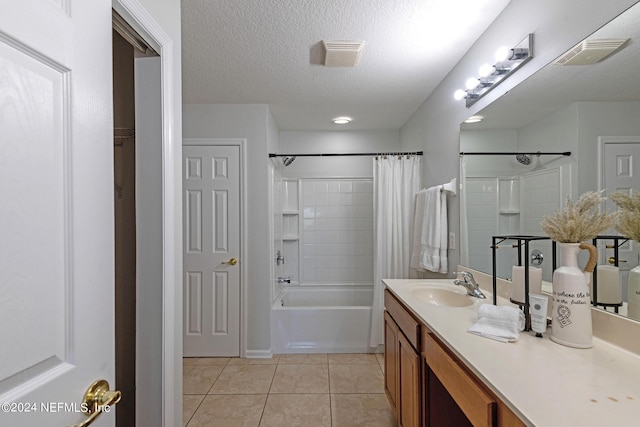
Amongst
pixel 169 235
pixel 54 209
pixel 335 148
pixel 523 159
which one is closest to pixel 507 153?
pixel 523 159

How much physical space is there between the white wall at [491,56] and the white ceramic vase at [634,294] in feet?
2.86

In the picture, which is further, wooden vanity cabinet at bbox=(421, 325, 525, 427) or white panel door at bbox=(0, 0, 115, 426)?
wooden vanity cabinet at bbox=(421, 325, 525, 427)

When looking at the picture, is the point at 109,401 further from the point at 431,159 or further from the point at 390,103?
the point at 390,103

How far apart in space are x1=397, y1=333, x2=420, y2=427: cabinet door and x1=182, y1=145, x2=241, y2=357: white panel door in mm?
1737

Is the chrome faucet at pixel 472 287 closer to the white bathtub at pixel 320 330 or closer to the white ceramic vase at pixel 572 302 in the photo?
the white ceramic vase at pixel 572 302

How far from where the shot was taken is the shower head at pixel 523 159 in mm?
1521

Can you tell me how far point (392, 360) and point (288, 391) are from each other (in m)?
0.93

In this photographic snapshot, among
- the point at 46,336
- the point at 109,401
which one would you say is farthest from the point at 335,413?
the point at 46,336

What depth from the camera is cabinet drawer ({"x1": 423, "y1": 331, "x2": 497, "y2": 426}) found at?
34.0 inches

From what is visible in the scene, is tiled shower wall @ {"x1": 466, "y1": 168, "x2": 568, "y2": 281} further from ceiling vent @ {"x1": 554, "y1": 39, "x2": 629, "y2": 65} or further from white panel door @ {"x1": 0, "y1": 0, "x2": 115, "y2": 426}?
white panel door @ {"x1": 0, "y1": 0, "x2": 115, "y2": 426}

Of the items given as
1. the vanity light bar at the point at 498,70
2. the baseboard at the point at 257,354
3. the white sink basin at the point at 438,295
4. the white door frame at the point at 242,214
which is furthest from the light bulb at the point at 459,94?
the baseboard at the point at 257,354

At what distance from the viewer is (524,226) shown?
5.12ft

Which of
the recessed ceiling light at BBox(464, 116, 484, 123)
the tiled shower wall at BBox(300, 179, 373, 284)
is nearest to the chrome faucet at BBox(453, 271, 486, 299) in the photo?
the recessed ceiling light at BBox(464, 116, 484, 123)

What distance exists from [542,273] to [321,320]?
207cm
